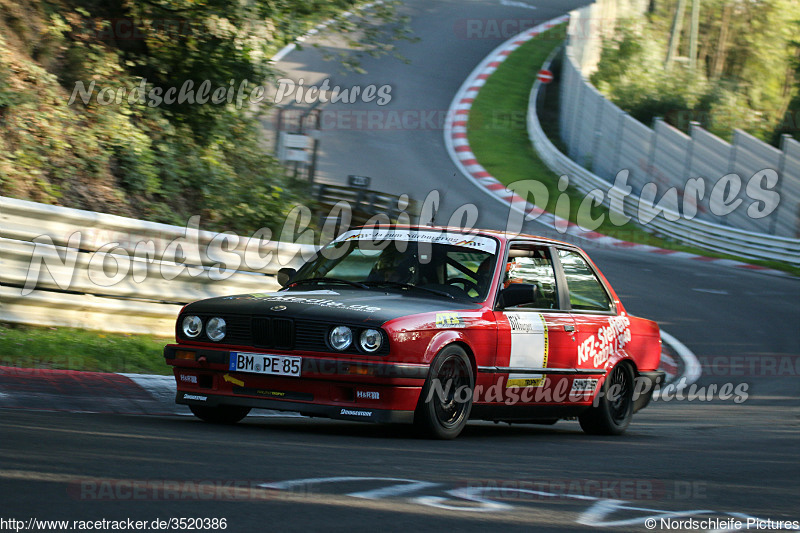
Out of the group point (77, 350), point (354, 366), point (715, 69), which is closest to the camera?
point (354, 366)

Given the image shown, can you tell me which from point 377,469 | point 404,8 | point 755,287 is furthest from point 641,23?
point 377,469

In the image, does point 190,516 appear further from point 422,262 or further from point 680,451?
point 680,451

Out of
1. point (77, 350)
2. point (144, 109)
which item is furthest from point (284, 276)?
point (144, 109)

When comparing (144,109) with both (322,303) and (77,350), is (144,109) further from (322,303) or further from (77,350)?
(322,303)

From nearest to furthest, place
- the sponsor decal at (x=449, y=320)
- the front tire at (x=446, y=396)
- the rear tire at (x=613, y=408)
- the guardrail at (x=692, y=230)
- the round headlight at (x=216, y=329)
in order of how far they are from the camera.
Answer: the front tire at (x=446, y=396)
the sponsor decal at (x=449, y=320)
the round headlight at (x=216, y=329)
the rear tire at (x=613, y=408)
the guardrail at (x=692, y=230)

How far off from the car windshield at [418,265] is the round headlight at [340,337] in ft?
3.18

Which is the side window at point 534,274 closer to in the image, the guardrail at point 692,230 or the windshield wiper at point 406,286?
the windshield wiper at point 406,286

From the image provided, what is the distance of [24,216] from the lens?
30.0 ft

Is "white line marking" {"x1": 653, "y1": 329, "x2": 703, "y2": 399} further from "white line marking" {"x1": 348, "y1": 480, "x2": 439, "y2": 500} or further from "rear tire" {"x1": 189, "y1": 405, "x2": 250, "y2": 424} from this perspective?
"white line marking" {"x1": 348, "y1": 480, "x2": 439, "y2": 500}

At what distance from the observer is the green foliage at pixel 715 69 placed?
1244 inches

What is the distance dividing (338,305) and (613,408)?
2.97 metres

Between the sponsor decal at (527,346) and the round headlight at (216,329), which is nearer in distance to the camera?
the round headlight at (216,329)

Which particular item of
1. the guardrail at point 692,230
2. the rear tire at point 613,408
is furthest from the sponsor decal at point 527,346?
the guardrail at point 692,230

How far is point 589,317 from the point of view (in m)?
8.53
